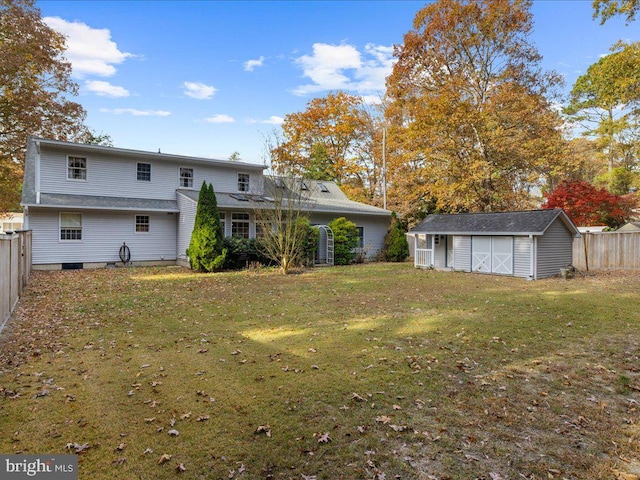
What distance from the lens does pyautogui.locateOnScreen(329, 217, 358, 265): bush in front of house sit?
19844mm

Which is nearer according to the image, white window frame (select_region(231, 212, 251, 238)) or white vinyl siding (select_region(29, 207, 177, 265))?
white vinyl siding (select_region(29, 207, 177, 265))

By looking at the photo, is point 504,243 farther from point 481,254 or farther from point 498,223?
point 481,254

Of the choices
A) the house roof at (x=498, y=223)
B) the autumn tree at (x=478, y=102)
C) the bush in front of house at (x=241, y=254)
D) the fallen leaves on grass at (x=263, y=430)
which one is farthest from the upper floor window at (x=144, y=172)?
the fallen leaves on grass at (x=263, y=430)

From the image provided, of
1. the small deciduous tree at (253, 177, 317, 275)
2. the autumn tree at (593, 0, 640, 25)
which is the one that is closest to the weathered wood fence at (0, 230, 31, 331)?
the small deciduous tree at (253, 177, 317, 275)

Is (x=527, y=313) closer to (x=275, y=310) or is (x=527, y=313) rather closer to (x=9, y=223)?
(x=275, y=310)

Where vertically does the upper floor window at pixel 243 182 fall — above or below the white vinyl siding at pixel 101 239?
above

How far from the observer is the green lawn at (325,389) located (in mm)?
3072

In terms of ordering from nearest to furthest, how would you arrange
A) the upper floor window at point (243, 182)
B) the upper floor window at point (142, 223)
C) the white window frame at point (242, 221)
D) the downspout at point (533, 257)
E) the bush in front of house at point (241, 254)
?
the downspout at point (533, 257) < the bush in front of house at point (241, 254) < the upper floor window at point (142, 223) < the white window frame at point (242, 221) < the upper floor window at point (243, 182)

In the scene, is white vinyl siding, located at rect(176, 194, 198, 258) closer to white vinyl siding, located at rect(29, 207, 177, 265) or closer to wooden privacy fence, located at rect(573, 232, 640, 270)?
white vinyl siding, located at rect(29, 207, 177, 265)

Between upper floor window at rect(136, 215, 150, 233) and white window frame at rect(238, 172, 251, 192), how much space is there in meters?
5.65

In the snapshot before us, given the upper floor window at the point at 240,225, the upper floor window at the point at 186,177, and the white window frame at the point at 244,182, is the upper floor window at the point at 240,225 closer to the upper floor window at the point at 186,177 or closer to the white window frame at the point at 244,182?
the white window frame at the point at 244,182

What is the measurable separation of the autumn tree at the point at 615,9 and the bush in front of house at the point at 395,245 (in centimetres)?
1322

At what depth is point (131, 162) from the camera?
58.6 feet

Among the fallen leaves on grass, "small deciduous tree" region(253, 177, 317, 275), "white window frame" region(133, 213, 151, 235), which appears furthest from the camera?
"white window frame" region(133, 213, 151, 235)
